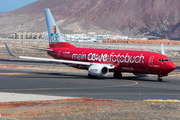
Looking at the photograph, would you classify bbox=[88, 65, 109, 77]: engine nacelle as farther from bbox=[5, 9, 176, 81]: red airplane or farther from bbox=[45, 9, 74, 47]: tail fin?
bbox=[45, 9, 74, 47]: tail fin

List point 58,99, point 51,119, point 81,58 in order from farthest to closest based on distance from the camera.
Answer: point 81,58 → point 58,99 → point 51,119

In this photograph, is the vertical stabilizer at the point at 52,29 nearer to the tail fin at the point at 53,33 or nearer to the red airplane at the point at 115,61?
the tail fin at the point at 53,33

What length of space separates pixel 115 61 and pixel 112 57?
848 millimetres

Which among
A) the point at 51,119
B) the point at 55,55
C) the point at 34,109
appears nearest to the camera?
the point at 51,119

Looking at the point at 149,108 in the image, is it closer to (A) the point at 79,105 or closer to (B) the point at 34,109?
(A) the point at 79,105

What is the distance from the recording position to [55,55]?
53875 mm

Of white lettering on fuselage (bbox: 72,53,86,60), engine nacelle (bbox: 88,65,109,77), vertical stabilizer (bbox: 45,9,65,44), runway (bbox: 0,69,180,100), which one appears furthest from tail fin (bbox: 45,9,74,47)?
runway (bbox: 0,69,180,100)

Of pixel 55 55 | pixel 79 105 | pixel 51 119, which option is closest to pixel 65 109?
pixel 79 105

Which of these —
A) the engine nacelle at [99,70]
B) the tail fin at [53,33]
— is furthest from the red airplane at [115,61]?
the tail fin at [53,33]

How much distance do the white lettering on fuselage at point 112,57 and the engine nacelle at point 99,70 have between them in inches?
75.6

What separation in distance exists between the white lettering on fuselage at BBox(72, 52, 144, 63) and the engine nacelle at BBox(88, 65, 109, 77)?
1.92m

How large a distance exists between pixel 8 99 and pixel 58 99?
406cm

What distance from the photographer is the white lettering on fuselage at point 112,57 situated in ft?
143

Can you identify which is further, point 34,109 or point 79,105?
point 79,105
